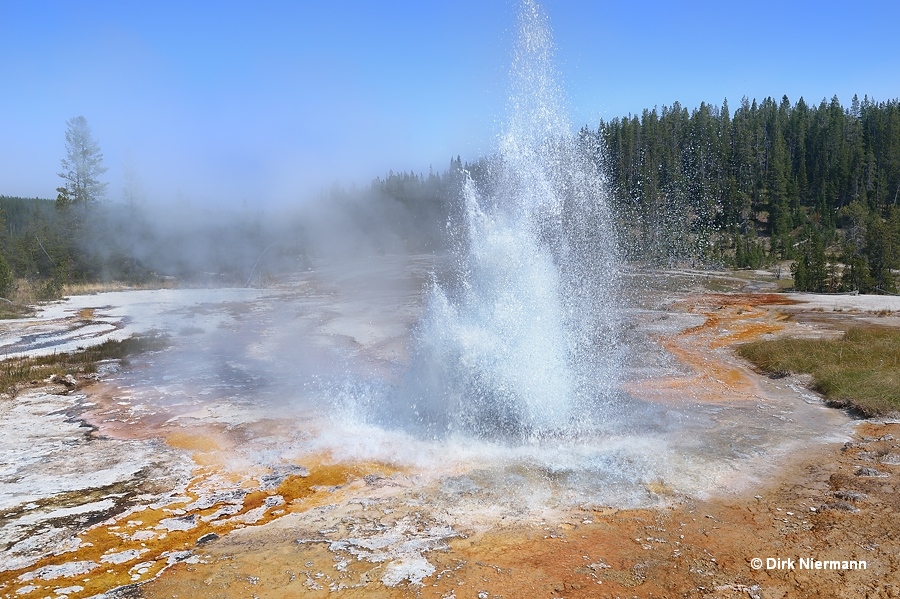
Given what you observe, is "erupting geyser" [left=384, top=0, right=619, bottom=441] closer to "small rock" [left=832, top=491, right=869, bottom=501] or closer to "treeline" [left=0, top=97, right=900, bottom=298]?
"small rock" [left=832, top=491, right=869, bottom=501]

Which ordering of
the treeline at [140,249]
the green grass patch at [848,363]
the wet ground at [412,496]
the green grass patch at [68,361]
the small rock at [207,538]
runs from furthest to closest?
1. the treeline at [140,249]
2. the green grass patch at [68,361]
3. the green grass patch at [848,363]
4. the small rock at [207,538]
5. the wet ground at [412,496]

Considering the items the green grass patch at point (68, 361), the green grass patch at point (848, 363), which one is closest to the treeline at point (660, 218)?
the green grass patch at point (68, 361)

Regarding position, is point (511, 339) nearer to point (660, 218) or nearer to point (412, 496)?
point (412, 496)

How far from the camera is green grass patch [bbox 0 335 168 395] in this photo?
1034 cm

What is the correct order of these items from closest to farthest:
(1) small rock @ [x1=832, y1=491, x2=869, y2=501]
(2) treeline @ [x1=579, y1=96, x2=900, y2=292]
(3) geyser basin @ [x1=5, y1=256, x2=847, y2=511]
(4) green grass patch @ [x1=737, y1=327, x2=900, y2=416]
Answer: (1) small rock @ [x1=832, y1=491, x2=869, y2=501], (3) geyser basin @ [x1=5, y1=256, x2=847, y2=511], (4) green grass patch @ [x1=737, y1=327, x2=900, y2=416], (2) treeline @ [x1=579, y1=96, x2=900, y2=292]

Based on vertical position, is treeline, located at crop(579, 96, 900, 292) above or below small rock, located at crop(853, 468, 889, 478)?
above

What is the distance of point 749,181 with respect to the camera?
164 ft

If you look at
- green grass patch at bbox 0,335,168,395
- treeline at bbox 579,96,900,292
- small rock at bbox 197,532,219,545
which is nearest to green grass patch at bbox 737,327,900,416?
small rock at bbox 197,532,219,545

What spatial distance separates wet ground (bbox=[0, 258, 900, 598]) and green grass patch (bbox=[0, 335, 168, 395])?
81cm

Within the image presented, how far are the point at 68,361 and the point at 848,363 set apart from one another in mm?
14304

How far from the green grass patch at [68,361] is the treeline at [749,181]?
32435mm

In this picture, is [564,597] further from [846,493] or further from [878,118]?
[878,118]

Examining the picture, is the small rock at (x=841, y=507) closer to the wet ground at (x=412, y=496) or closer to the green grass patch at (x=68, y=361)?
the wet ground at (x=412, y=496)

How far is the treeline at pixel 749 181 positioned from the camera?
134 feet
